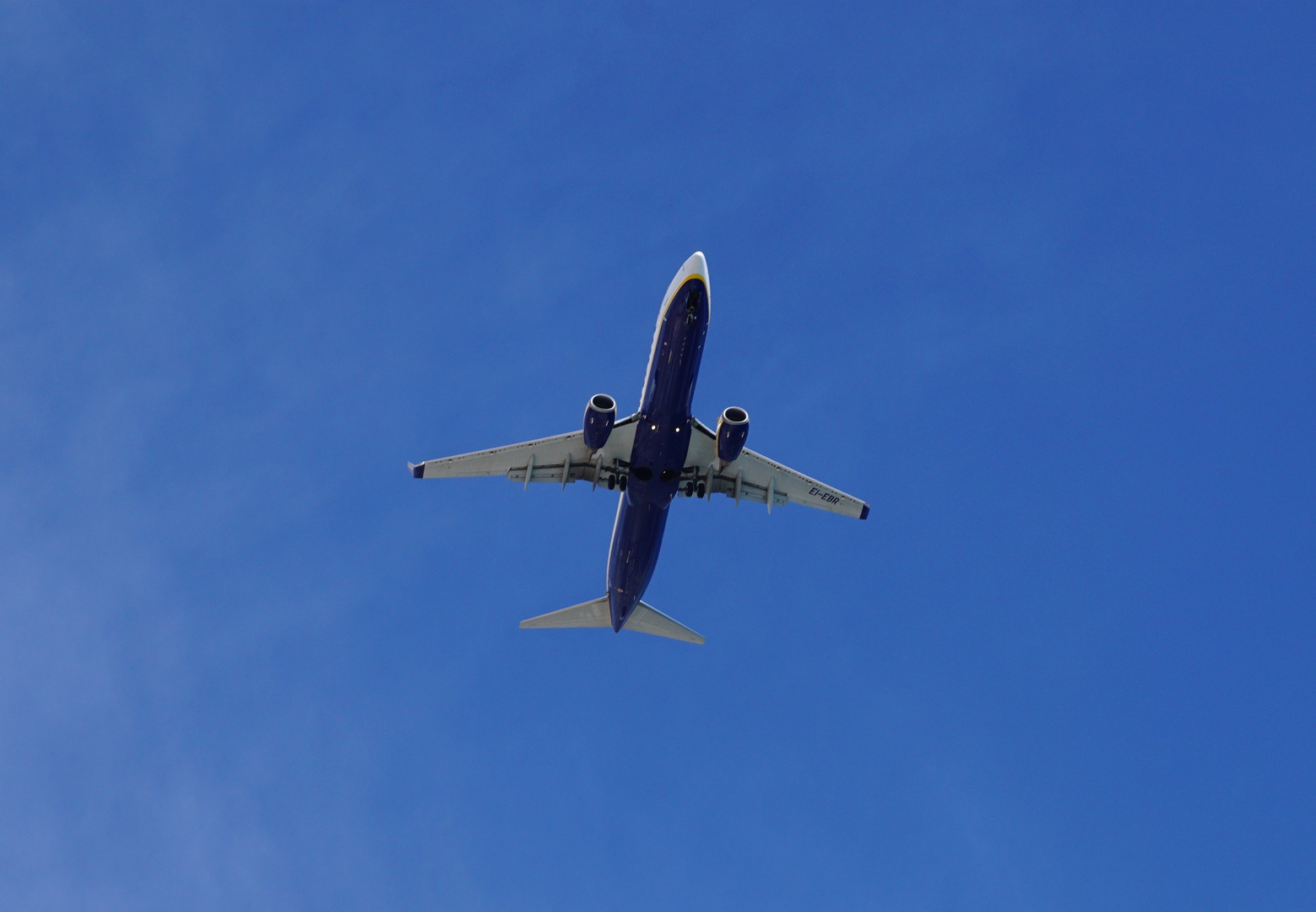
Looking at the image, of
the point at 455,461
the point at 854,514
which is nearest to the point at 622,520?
the point at 455,461

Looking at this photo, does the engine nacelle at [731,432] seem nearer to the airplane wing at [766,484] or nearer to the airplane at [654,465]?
the airplane at [654,465]

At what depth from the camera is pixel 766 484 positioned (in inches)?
1711

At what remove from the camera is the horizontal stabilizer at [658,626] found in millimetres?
46188

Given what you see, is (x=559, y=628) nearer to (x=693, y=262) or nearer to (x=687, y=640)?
(x=687, y=640)

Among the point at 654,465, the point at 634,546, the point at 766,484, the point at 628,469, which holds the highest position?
the point at 766,484

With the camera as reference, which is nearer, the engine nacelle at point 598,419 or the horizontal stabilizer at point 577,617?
the engine nacelle at point 598,419

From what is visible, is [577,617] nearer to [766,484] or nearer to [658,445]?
[766,484]

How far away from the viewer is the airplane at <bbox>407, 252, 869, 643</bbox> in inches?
1401

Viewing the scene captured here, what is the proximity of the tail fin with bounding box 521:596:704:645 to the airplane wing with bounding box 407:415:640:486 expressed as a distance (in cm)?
629

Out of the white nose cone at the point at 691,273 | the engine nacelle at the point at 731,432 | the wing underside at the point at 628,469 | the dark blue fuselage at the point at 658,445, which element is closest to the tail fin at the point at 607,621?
the dark blue fuselage at the point at 658,445

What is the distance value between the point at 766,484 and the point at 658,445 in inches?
296

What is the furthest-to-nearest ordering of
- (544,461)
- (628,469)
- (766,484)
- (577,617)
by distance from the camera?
1. (577,617)
2. (766,484)
3. (544,461)
4. (628,469)

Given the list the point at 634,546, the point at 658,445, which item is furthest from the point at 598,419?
the point at 634,546

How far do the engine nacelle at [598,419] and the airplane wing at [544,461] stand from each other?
9.43 feet
